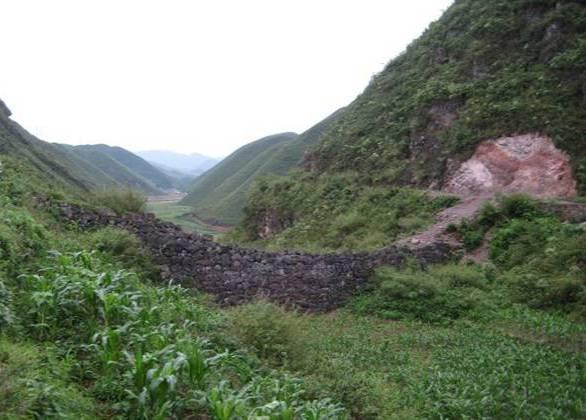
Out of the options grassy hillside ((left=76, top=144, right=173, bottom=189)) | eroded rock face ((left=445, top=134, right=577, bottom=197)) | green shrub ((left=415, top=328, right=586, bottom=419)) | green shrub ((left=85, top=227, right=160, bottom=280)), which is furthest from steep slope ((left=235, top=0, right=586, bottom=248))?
grassy hillside ((left=76, top=144, right=173, bottom=189))

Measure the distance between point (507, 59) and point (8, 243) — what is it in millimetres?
19735

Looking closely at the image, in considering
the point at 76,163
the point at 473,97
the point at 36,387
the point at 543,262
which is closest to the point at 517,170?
the point at 473,97

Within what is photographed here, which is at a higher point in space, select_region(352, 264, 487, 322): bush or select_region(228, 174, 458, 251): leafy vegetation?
select_region(228, 174, 458, 251): leafy vegetation

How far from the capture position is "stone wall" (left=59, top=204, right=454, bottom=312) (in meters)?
10.3

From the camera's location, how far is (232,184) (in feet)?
218

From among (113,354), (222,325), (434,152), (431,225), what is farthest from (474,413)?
(434,152)

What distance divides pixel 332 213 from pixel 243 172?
50.0 m

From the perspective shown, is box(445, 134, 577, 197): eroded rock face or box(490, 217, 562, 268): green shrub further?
box(445, 134, 577, 197): eroded rock face

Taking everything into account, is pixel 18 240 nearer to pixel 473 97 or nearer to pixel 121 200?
pixel 121 200

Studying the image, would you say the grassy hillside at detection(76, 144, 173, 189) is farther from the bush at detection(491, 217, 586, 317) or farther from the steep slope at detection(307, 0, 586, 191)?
the bush at detection(491, 217, 586, 317)

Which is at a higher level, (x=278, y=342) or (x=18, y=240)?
(x=18, y=240)

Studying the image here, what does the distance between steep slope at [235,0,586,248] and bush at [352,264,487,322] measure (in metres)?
3.88

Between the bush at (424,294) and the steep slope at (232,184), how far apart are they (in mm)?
27766

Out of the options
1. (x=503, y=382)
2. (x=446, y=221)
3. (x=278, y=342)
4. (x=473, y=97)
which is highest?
(x=473, y=97)
